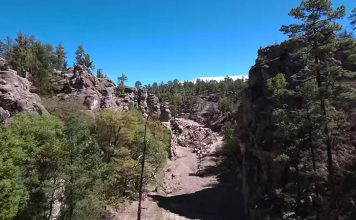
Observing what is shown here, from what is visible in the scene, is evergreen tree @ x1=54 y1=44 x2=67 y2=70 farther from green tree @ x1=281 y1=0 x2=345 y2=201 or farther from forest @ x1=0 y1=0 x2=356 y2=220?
green tree @ x1=281 y1=0 x2=345 y2=201

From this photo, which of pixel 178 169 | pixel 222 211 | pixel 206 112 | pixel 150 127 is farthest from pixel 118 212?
pixel 206 112

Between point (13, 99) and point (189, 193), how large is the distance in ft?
92.9

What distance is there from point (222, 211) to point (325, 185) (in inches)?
713

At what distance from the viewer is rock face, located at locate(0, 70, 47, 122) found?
41.2 metres

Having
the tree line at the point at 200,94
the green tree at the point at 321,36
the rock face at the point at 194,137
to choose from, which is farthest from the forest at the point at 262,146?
the tree line at the point at 200,94

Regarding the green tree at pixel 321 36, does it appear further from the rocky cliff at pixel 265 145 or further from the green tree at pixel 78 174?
the green tree at pixel 78 174

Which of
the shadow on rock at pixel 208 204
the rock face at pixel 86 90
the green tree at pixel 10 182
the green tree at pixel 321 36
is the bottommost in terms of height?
the shadow on rock at pixel 208 204

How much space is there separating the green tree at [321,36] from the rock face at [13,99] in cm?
3242

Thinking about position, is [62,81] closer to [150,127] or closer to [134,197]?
[150,127]

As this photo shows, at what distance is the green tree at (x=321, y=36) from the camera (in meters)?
19.3

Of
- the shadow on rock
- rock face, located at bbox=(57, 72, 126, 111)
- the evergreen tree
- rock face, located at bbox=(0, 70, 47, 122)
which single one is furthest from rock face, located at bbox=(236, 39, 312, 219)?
the evergreen tree

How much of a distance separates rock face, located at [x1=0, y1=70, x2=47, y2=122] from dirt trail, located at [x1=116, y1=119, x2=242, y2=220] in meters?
17.0

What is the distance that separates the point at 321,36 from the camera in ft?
65.6

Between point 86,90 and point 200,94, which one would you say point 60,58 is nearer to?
point 86,90
